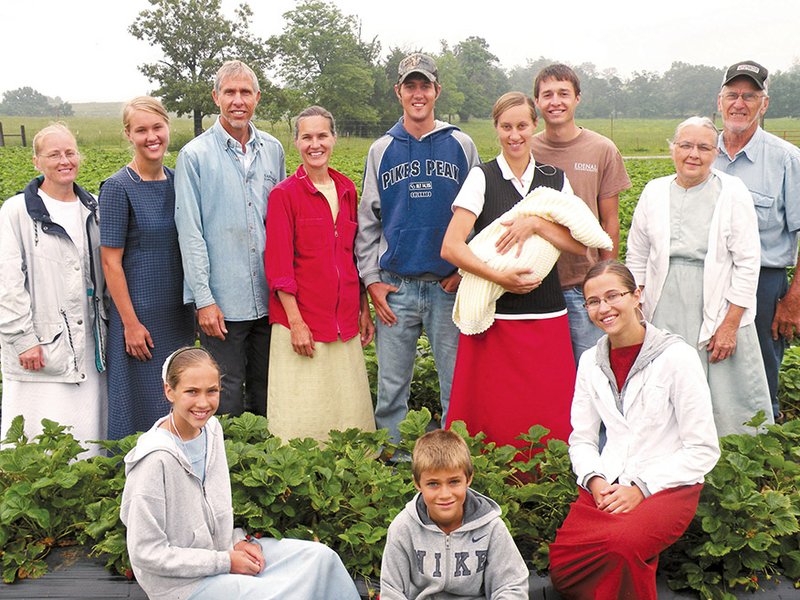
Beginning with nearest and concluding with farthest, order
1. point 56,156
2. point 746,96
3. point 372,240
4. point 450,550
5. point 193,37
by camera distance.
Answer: point 450,550, point 56,156, point 372,240, point 746,96, point 193,37

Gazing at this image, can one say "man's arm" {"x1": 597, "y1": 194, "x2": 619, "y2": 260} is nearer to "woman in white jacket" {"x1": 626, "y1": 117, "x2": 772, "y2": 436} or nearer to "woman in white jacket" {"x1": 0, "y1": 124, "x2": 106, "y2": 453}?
"woman in white jacket" {"x1": 626, "y1": 117, "x2": 772, "y2": 436}

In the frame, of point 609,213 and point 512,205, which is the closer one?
point 512,205

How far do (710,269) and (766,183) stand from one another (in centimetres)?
78

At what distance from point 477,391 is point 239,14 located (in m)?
55.6

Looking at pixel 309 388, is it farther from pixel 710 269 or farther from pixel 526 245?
pixel 710 269

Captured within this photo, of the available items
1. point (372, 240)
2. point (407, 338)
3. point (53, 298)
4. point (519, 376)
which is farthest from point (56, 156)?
point (519, 376)

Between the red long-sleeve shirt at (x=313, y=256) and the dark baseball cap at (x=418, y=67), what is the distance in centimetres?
57

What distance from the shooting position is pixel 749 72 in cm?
405

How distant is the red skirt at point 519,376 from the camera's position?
11.4 feet

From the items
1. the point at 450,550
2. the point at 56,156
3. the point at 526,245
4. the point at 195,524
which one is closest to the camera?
the point at 450,550

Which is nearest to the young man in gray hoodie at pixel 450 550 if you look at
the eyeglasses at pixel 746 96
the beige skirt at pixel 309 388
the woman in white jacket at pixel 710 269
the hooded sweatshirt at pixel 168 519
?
the hooded sweatshirt at pixel 168 519

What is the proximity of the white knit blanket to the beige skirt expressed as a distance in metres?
0.72

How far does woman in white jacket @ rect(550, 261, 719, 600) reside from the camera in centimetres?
264

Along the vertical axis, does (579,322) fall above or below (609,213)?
below
